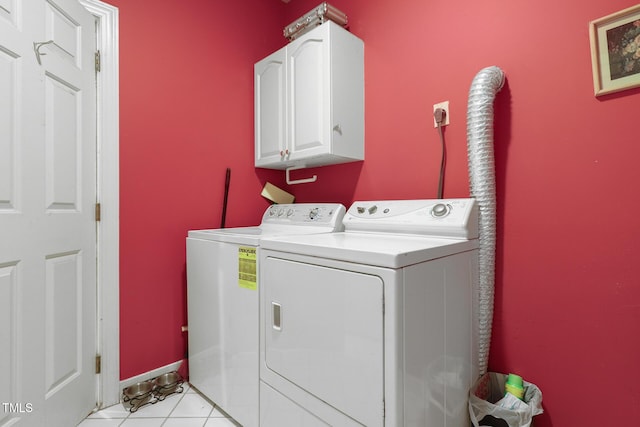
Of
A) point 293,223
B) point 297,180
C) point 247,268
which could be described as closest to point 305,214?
point 293,223

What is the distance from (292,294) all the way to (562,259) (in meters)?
1.11

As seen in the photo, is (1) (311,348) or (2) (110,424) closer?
(1) (311,348)

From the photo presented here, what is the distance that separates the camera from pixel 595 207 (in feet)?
3.89

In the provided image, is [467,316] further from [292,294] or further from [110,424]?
[110,424]

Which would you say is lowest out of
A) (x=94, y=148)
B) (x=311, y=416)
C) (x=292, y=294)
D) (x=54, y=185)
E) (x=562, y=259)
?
(x=311, y=416)

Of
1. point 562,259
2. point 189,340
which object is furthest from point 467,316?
point 189,340

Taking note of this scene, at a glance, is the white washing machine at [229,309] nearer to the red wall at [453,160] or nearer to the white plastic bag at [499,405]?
the red wall at [453,160]

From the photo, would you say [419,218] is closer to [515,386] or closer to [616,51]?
[515,386]

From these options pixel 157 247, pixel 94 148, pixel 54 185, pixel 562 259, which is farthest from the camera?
pixel 157 247

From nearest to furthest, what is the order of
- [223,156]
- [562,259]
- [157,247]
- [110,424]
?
1. [562,259]
2. [110,424]
3. [157,247]
4. [223,156]

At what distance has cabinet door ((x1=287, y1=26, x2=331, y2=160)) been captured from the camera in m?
1.79

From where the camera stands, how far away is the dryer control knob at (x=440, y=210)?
1323mm

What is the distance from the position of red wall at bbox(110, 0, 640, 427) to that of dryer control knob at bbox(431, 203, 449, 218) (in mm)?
260

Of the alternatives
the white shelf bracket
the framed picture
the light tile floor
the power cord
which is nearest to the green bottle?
the power cord
